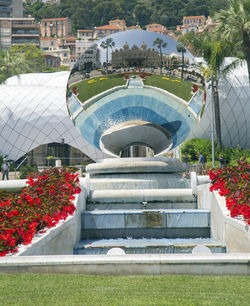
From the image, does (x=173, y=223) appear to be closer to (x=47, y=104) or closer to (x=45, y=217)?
(x=45, y=217)

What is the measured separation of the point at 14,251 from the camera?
236 inches

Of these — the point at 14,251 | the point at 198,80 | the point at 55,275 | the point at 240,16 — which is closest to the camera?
the point at 55,275

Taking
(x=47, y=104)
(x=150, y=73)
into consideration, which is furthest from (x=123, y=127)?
(x=47, y=104)

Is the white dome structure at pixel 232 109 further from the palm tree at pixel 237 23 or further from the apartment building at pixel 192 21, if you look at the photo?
the apartment building at pixel 192 21

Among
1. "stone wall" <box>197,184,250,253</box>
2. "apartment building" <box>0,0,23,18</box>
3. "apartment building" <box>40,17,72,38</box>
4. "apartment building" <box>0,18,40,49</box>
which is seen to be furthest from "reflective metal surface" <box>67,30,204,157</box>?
"apartment building" <box>40,17,72,38</box>

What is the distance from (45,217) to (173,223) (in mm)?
2839

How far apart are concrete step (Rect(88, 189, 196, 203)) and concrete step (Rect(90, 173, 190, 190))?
1.26m

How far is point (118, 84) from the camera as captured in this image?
13.0 metres

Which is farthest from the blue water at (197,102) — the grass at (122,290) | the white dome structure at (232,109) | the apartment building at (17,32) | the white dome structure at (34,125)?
the apartment building at (17,32)

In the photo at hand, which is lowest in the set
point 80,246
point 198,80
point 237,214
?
point 80,246

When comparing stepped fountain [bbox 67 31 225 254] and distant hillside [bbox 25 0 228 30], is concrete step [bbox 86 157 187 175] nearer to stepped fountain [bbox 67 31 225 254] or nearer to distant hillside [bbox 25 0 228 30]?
stepped fountain [bbox 67 31 225 254]

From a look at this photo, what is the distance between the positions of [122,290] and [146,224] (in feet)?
15.3

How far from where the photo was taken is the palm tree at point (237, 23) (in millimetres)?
28953

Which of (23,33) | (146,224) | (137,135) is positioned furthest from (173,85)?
(23,33)
